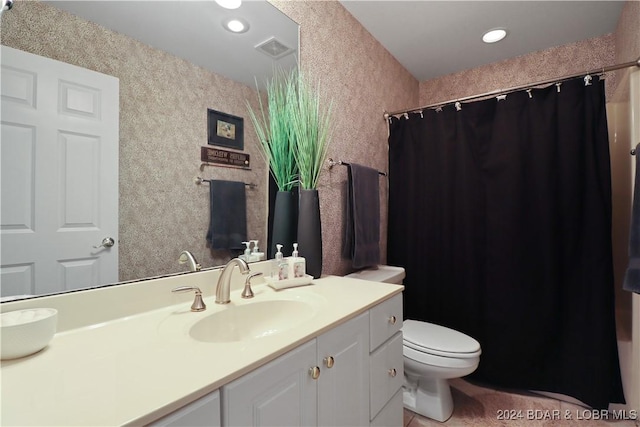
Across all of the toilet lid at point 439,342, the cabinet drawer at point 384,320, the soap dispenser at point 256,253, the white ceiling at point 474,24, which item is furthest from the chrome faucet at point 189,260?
the white ceiling at point 474,24

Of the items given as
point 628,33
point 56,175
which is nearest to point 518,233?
point 628,33

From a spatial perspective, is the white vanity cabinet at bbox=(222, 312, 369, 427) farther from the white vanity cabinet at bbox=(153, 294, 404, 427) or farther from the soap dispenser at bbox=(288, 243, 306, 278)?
the soap dispenser at bbox=(288, 243, 306, 278)

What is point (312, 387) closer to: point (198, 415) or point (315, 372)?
point (315, 372)

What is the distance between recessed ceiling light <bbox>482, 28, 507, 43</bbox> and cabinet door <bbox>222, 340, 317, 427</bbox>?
2.27 metres

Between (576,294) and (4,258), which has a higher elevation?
(4,258)

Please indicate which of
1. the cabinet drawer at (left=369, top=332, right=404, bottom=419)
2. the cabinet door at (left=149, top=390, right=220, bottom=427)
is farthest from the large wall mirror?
the cabinet drawer at (left=369, top=332, right=404, bottom=419)

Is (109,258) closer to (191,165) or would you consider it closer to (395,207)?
(191,165)

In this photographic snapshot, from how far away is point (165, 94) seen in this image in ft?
3.26

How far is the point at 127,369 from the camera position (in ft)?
1.86

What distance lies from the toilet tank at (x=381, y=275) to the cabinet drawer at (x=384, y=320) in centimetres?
48

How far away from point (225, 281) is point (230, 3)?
1082 millimetres

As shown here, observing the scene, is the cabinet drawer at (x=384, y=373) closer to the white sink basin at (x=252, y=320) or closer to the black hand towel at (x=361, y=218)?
the white sink basin at (x=252, y=320)

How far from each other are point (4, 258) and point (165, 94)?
62cm

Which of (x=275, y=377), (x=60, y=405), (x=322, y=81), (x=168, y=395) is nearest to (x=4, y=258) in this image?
(x=60, y=405)
